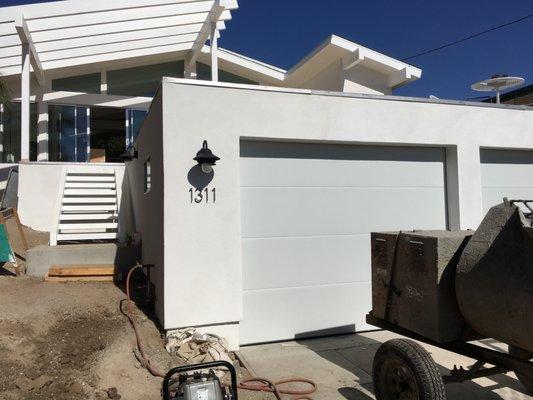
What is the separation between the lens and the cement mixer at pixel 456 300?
9.39 feet

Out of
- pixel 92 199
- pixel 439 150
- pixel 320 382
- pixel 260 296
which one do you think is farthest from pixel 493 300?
pixel 92 199

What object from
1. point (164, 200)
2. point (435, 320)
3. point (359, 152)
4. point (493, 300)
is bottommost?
point (435, 320)

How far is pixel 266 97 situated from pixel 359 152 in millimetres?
1604

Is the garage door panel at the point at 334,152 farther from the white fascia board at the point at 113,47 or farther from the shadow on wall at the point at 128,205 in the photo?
the white fascia board at the point at 113,47

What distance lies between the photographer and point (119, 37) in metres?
12.1

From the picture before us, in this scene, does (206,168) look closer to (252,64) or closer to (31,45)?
(31,45)

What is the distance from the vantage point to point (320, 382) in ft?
14.6

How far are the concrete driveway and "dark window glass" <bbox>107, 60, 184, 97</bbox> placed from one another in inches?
417

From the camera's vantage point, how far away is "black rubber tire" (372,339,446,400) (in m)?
3.12

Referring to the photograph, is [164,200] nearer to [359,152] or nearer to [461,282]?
[359,152]

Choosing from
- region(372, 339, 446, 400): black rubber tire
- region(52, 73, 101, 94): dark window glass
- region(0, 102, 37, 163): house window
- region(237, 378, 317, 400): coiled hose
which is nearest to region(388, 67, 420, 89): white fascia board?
region(52, 73, 101, 94): dark window glass

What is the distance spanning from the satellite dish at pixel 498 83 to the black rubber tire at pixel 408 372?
27.9 ft

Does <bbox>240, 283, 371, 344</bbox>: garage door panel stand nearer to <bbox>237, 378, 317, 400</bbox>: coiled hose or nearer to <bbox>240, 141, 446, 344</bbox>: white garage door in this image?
<bbox>240, 141, 446, 344</bbox>: white garage door

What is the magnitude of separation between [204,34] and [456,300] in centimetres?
1168
